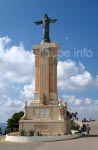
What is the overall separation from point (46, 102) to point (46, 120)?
2.53 m

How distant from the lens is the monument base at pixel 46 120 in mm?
31500

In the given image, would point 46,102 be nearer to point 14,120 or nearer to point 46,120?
point 46,120

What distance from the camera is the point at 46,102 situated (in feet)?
111

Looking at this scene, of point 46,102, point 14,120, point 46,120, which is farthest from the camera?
point 14,120

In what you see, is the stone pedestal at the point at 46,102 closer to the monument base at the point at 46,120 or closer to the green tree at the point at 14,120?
the monument base at the point at 46,120

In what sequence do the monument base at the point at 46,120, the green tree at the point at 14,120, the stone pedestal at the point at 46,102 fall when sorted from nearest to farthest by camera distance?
the monument base at the point at 46,120, the stone pedestal at the point at 46,102, the green tree at the point at 14,120

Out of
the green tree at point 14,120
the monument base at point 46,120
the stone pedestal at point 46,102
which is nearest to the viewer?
the monument base at point 46,120

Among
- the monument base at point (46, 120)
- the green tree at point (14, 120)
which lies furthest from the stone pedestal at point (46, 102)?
the green tree at point (14, 120)

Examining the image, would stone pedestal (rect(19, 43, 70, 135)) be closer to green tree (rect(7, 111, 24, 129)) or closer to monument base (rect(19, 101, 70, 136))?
monument base (rect(19, 101, 70, 136))

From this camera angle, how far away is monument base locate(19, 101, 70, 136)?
3150 centimetres

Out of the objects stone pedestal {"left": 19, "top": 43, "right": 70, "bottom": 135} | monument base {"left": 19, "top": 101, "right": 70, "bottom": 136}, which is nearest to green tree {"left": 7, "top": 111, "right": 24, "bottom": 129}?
stone pedestal {"left": 19, "top": 43, "right": 70, "bottom": 135}

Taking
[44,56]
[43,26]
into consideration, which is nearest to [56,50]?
[44,56]

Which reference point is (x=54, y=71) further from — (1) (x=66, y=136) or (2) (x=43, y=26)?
(1) (x=66, y=136)

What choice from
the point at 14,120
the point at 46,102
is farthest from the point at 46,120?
the point at 14,120
